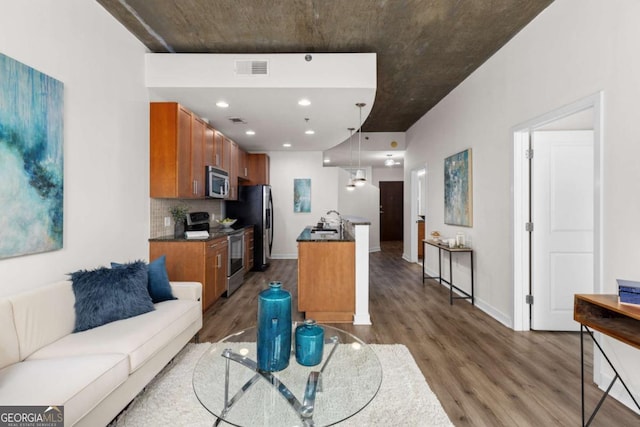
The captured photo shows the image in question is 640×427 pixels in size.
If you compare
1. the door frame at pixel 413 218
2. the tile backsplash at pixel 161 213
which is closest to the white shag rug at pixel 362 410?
the tile backsplash at pixel 161 213

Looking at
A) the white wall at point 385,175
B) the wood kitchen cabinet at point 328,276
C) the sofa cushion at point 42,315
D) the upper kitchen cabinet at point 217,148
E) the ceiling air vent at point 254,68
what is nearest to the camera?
the sofa cushion at point 42,315

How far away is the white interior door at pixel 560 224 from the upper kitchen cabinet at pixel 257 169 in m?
5.07

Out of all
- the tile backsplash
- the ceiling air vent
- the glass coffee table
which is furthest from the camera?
the tile backsplash

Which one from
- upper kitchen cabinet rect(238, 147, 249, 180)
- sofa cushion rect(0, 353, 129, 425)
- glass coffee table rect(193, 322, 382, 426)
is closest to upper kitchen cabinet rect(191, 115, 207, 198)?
upper kitchen cabinet rect(238, 147, 249, 180)

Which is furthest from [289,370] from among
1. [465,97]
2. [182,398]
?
[465,97]

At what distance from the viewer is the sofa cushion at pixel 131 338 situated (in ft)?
5.53

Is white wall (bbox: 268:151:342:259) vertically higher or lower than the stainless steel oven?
higher

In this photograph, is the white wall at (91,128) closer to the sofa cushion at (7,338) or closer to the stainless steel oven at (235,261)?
the sofa cushion at (7,338)

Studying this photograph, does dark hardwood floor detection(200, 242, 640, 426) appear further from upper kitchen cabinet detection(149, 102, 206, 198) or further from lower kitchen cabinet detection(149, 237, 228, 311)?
upper kitchen cabinet detection(149, 102, 206, 198)

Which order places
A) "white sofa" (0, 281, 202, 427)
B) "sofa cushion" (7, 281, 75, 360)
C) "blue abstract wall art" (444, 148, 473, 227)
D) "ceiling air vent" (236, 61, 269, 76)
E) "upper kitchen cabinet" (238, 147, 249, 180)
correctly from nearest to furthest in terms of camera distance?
"white sofa" (0, 281, 202, 427) < "sofa cushion" (7, 281, 75, 360) < "ceiling air vent" (236, 61, 269, 76) < "blue abstract wall art" (444, 148, 473, 227) < "upper kitchen cabinet" (238, 147, 249, 180)

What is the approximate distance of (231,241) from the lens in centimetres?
432

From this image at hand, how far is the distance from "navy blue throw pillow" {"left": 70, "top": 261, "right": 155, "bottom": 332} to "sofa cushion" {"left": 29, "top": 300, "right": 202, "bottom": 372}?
0.21 feet

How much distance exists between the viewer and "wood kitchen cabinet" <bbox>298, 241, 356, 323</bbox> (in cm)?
330

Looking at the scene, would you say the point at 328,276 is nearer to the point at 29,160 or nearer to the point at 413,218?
the point at 29,160
